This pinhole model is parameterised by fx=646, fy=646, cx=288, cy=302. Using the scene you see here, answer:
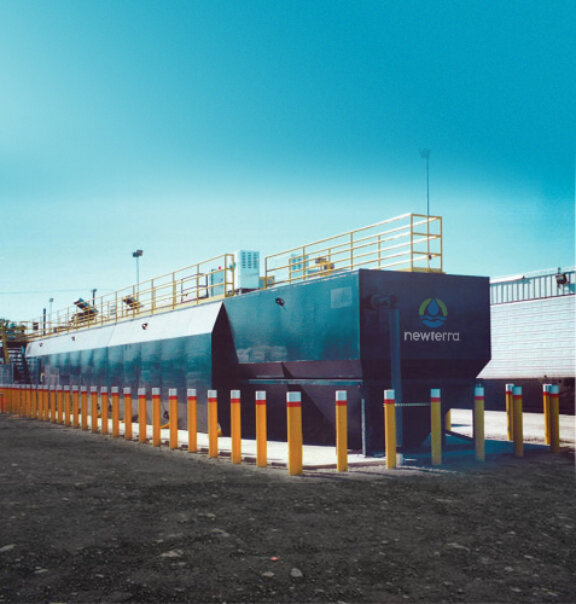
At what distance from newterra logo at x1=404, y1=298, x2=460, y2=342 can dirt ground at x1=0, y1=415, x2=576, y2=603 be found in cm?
309

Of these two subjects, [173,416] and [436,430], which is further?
[173,416]

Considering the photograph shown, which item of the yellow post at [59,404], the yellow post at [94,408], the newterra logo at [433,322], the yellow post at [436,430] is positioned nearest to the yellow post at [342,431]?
the yellow post at [436,430]

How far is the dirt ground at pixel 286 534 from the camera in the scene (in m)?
4.45

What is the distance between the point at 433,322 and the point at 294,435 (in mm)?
4471

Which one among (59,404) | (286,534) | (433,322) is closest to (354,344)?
(433,322)

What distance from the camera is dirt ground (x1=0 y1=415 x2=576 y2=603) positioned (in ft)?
14.6

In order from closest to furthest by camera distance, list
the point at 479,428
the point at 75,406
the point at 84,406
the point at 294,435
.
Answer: the point at 294,435
the point at 479,428
the point at 84,406
the point at 75,406

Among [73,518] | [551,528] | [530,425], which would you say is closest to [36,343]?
[530,425]

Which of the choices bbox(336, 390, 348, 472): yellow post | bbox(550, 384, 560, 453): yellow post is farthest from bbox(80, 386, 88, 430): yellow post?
bbox(550, 384, 560, 453): yellow post

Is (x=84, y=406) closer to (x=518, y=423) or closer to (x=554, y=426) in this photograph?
(x=518, y=423)

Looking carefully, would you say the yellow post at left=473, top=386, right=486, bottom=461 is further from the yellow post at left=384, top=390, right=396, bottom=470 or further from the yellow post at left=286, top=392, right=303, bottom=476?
the yellow post at left=286, top=392, right=303, bottom=476

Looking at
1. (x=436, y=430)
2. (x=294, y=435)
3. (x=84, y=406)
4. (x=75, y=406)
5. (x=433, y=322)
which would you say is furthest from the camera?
(x=75, y=406)

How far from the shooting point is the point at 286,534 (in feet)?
19.1

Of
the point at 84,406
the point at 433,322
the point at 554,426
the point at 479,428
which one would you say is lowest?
the point at 84,406
